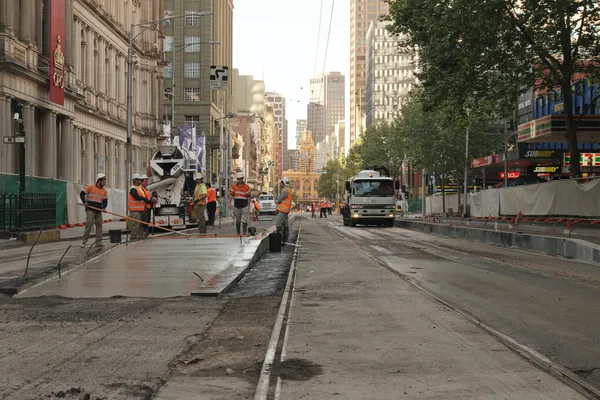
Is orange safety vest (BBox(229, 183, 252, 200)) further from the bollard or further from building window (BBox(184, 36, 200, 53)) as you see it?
building window (BBox(184, 36, 200, 53))

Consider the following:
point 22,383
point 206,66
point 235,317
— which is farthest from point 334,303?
point 206,66

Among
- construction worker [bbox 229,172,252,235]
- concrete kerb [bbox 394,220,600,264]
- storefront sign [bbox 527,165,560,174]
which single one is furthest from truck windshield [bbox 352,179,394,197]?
storefront sign [bbox 527,165,560,174]

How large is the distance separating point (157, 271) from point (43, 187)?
634 inches

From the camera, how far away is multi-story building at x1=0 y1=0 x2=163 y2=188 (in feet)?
105

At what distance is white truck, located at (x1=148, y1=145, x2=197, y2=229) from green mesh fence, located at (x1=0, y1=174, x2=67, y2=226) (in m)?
3.58

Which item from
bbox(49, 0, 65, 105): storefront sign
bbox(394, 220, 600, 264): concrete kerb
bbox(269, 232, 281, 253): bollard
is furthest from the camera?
bbox(49, 0, 65, 105): storefront sign

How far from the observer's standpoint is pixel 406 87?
544ft

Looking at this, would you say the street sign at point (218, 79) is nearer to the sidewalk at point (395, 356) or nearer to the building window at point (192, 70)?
the building window at point (192, 70)

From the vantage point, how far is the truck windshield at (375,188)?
128ft

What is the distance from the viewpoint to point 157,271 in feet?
39.1

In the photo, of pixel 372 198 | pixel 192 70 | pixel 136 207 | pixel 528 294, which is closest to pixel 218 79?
pixel 192 70

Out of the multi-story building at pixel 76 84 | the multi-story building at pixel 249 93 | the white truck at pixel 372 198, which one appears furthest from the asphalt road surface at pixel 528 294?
the multi-story building at pixel 249 93

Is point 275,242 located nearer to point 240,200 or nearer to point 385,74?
point 240,200

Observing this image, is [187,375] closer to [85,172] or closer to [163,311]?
[163,311]
